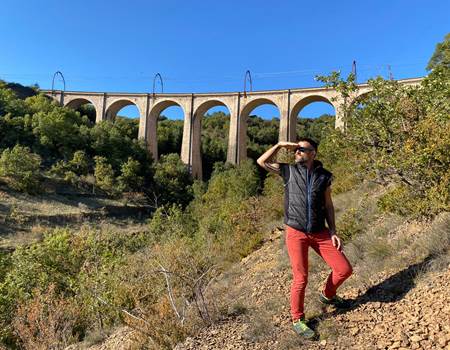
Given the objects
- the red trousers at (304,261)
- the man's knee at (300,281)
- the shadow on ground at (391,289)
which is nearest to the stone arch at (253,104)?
the shadow on ground at (391,289)

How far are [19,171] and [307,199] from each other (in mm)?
23646

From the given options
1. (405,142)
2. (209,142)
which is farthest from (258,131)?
(405,142)

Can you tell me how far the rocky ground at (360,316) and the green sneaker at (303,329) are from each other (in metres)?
0.05

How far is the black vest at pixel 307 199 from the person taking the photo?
2.82m

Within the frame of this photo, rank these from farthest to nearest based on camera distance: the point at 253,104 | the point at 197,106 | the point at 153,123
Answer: the point at 153,123 < the point at 197,106 < the point at 253,104

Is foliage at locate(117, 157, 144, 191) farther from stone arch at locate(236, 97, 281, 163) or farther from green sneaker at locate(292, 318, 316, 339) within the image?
green sneaker at locate(292, 318, 316, 339)

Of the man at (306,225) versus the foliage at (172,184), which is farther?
the foliage at (172,184)

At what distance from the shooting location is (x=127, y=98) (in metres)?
36.1

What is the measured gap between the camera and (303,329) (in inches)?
106

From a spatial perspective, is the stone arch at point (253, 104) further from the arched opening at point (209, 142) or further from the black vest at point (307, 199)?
the black vest at point (307, 199)

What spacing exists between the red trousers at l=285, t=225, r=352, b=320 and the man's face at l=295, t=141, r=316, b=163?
548mm

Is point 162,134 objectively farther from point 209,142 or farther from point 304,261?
point 304,261

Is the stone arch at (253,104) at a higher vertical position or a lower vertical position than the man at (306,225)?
higher

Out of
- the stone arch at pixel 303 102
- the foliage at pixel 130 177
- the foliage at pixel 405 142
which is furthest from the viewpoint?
the stone arch at pixel 303 102
